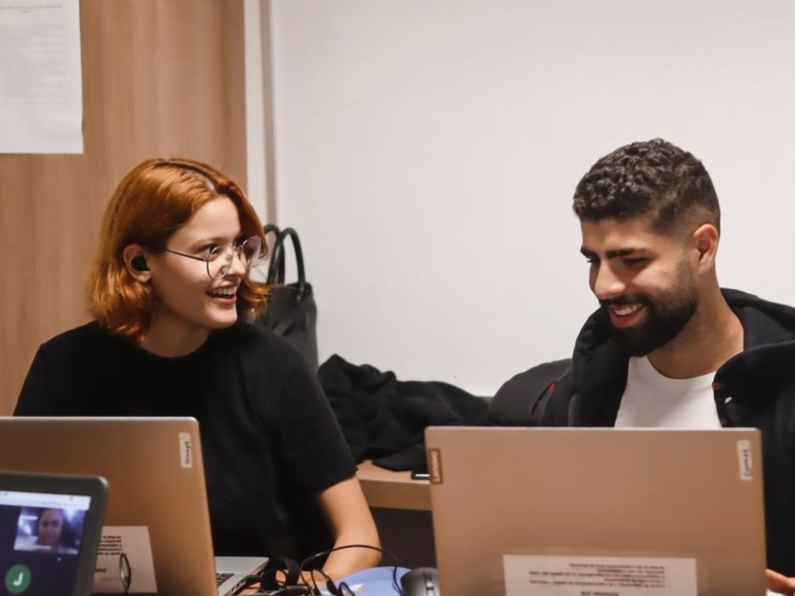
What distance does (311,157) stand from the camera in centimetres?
281

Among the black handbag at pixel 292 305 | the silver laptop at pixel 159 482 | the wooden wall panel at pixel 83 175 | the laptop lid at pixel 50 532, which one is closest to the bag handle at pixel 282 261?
the black handbag at pixel 292 305

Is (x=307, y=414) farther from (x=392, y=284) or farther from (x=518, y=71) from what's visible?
(x=518, y=71)

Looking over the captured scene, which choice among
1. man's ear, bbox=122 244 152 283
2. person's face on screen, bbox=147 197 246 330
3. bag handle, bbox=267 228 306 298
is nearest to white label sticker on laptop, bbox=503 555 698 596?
person's face on screen, bbox=147 197 246 330

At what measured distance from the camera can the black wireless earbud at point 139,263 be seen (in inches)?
78.0

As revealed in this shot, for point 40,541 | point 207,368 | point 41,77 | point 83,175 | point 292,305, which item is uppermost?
point 41,77

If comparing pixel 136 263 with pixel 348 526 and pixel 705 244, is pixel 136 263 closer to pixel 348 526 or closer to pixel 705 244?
pixel 348 526

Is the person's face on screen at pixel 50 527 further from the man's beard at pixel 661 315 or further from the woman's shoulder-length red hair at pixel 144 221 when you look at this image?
the man's beard at pixel 661 315

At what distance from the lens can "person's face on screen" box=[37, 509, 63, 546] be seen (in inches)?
47.4

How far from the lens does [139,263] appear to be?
1986 mm

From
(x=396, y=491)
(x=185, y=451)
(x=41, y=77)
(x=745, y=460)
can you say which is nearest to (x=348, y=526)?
(x=396, y=491)

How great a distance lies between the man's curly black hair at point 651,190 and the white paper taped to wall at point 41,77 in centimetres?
129

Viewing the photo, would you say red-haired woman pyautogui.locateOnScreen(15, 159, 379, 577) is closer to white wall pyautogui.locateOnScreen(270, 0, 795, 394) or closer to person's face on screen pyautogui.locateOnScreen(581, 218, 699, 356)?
person's face on screen pyautogui.locateOnScreen(581, 218, 699, 356)

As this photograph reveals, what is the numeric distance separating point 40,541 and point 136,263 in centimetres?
85

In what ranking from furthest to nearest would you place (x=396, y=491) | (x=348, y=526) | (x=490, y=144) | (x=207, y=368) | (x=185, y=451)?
(x=490, y=144)
(x=396, y=491)
(x=207, y=368)
(x=348, y=526)
(x=185, y=451)
